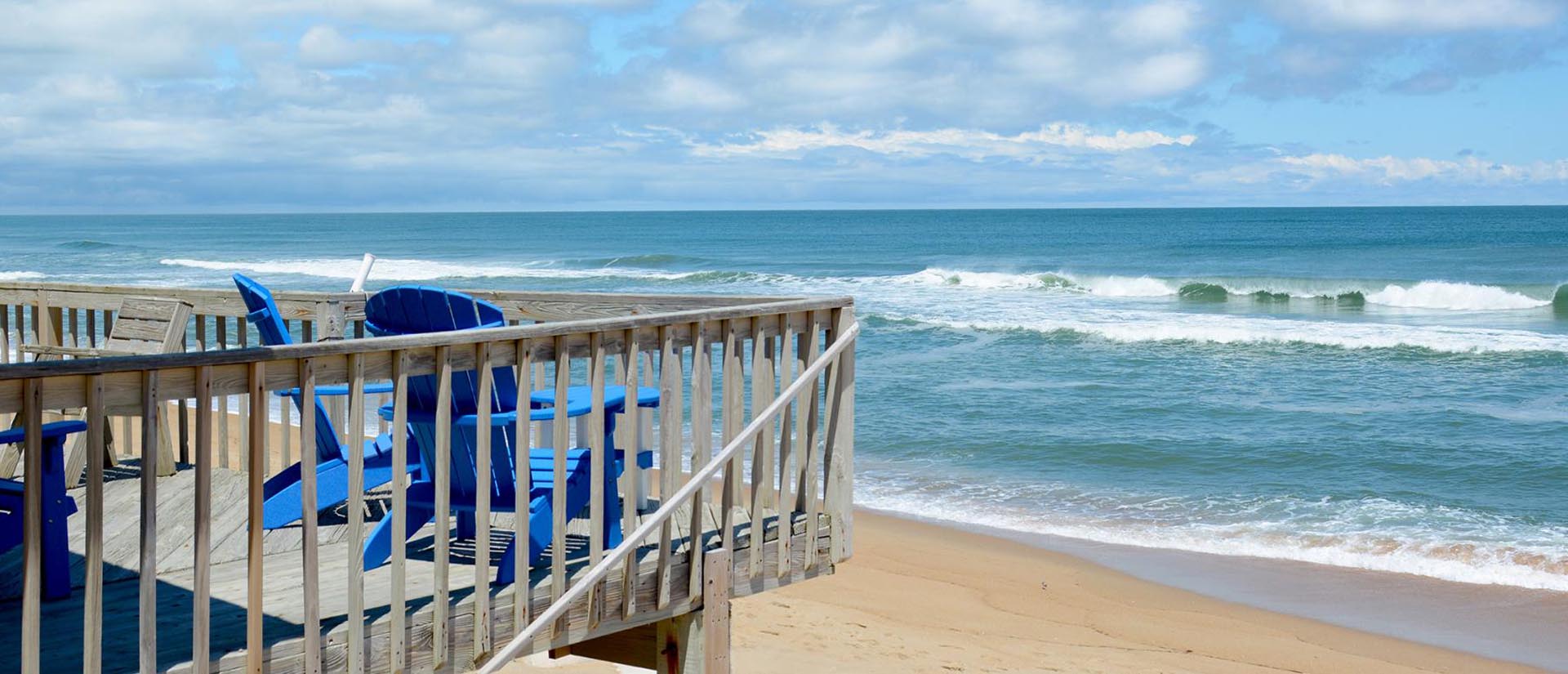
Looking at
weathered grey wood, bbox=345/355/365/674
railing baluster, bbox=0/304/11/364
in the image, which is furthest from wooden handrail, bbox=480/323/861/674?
railing baluster, bbox=0/304/11/364

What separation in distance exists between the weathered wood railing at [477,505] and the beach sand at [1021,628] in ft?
7.85

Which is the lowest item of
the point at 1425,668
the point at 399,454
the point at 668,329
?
the point at 1425,668

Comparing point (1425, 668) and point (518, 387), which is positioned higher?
point (518, 387)

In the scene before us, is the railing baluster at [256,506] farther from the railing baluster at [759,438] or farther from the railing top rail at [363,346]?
the railing baluster at [759,438]

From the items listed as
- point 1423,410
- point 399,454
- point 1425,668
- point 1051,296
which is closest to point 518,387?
point 399,454

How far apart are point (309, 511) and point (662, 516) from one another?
1346mm

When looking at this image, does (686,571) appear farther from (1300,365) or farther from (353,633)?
(1300,365)

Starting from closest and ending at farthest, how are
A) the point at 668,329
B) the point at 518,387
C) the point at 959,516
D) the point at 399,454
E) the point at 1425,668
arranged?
the point at 399,454, the point at 518,387, the point at 668,329, the point at 1425,668, the point at 959,516

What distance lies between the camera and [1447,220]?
88.4 metres

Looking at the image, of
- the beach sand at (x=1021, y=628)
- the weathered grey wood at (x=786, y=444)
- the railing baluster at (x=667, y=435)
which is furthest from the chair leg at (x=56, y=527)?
the beach sand at (x=1021, y=628)

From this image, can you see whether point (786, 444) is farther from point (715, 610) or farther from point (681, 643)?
point (681, 643)

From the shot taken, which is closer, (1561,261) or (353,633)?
(353,633)

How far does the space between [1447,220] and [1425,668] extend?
295 ft

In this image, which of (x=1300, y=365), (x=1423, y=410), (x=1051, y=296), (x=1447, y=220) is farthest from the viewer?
(x=1447, y=220)
